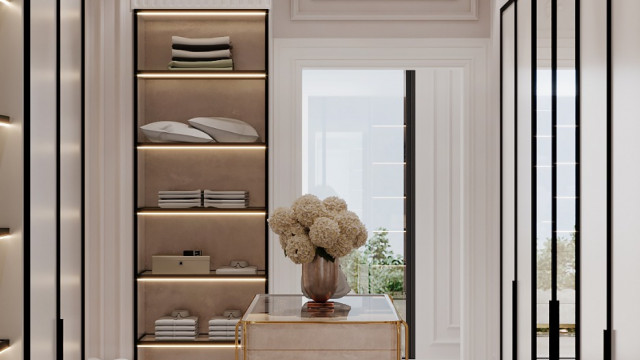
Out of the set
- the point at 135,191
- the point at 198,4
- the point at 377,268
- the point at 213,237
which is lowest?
the point at 377,268

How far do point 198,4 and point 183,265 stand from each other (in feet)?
4.91

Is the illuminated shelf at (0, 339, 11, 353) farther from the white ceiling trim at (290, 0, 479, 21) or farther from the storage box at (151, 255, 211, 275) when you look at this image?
the white ceiling trim at (290, 0, 479, 21)

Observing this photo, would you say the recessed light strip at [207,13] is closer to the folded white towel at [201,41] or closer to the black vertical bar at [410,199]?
the folded white towel at [201,41]

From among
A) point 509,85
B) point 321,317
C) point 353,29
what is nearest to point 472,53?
point 509,85

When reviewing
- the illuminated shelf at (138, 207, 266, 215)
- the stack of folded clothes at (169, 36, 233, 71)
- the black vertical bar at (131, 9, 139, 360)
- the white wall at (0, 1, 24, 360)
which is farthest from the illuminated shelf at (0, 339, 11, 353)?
the stack of folded clothes at (169, 36, 233, 71)

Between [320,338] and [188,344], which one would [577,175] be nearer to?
[320,338]

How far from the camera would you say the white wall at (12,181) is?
251 centimetres

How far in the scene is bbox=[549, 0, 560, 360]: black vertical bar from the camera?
Result: 2766 mm

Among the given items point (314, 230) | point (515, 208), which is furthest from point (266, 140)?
point (314, 230)

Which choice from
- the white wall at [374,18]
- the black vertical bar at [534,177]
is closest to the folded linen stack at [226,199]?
the white wall at [374,18]

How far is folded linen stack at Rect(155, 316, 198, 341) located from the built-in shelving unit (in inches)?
5.7

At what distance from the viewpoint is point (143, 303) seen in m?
3.92

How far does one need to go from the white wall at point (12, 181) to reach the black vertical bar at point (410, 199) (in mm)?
3241

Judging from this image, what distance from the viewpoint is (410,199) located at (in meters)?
5.25
